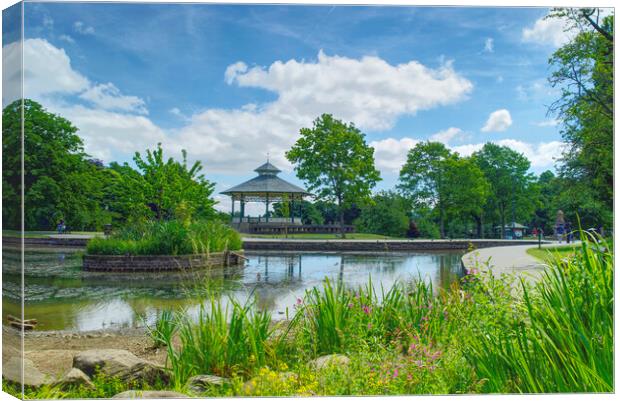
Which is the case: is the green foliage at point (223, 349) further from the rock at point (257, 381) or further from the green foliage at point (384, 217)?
the green foliage at point (384, 217)

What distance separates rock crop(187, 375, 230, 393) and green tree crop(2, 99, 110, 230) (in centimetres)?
161

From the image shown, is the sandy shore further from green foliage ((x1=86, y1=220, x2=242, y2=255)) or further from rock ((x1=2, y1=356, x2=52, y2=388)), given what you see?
green foliage ((x1=86, y1=220, x2=242, y2=255))

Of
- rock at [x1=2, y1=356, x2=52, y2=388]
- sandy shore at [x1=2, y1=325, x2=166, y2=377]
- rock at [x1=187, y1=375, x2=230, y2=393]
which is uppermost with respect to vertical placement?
rock at [x1=2, y1=356, x2=52, y2=388]

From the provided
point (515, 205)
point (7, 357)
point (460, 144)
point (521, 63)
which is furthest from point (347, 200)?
point (7, 357)

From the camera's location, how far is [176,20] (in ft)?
14.4

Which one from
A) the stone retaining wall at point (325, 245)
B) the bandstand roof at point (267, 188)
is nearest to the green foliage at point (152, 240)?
the stone retaining wall at point (325, 245)

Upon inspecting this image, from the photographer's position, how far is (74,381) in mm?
3287

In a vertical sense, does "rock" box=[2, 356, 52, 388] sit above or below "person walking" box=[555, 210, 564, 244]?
below

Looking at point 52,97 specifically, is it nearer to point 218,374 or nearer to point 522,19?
point 218,374

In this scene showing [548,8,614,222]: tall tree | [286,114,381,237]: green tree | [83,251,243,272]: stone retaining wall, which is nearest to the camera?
[548,8,614,222]: tall tree

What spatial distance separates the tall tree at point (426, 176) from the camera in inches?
306

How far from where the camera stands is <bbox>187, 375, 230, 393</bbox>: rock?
127 inches

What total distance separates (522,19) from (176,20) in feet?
10.3

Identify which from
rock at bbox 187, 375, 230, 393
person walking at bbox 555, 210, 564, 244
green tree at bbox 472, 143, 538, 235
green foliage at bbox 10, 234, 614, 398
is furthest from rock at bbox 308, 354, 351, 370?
person walking at bbox 555, 210, 564, 244
